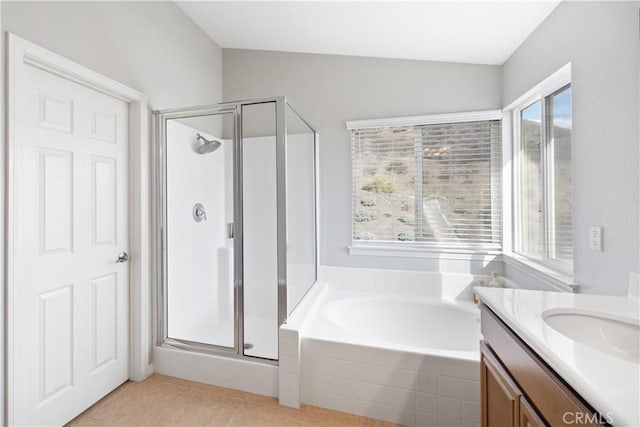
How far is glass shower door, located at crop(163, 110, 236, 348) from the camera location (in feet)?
7.29

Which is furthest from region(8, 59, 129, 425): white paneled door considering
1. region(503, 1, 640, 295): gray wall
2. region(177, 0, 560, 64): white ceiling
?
region(503, 1, 640, 295): gray wall

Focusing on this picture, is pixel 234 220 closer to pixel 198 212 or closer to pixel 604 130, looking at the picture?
pixel 198 212

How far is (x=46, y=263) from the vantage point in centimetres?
153

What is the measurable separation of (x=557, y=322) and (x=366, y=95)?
226 centimetres

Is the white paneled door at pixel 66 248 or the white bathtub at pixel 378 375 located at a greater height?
the white paneled door at pixel 66 248

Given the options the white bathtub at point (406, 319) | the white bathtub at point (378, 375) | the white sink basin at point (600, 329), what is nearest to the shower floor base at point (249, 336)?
the white bathtub at point (378, 375)

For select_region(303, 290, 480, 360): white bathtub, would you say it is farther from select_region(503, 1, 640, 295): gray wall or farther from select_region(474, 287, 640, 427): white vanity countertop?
select_region(474, 287, 640, 427): white vanity countertop

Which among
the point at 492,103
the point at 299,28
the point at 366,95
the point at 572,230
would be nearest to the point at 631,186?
the point at 572,230

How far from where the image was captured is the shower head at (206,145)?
2416 mm

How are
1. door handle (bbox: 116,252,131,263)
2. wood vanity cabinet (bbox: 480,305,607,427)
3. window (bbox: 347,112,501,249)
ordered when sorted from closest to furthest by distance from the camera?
wood vanity cabinet (bbox: 480,305,607,427)
door handle (bbox: 116,252,131,263)
window (bbox: 347,112,501,249)

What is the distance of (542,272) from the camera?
1.98 meters

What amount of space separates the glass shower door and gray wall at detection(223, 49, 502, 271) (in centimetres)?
86

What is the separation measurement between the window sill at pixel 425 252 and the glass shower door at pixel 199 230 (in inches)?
46.0

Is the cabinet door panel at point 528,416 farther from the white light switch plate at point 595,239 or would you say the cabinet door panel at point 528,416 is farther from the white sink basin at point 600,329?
the white light switch plate at point 595,239
